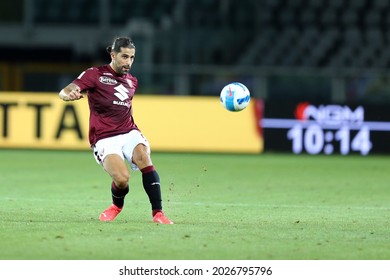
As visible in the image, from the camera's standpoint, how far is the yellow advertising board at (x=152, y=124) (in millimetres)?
23156

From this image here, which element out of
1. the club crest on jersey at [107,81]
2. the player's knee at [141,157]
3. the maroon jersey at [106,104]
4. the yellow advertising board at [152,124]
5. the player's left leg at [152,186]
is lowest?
the yellow advertising board at [152,124]

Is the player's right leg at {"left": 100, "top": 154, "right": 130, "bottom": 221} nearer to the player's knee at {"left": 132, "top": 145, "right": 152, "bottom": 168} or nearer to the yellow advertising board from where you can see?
the player's knee at {"left": 132, "top": 145, "right": 152, "bottom": 168}

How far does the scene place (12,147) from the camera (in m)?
23.3

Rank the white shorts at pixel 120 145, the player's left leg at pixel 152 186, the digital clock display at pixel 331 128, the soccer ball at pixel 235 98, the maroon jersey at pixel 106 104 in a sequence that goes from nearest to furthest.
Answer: the player's left leg at pixel 152 186
the white shorts at pixel 120 145
the maroon jersey at pixel 106 104
the soccer ball at pixel 235 98
the digital clock display at pixel 331 128

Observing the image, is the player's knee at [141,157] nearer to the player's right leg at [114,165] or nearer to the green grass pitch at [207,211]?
the player's right leg at [114,165]

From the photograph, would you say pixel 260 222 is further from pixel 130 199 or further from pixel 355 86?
pixel 355 86

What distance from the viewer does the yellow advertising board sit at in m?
23.2

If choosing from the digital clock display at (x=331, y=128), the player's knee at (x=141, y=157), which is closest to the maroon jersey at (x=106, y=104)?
the player's knee at (x=141, y=157)

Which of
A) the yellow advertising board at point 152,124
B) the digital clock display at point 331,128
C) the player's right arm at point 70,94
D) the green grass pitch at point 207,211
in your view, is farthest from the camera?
the yellow advertising board at point 152,124

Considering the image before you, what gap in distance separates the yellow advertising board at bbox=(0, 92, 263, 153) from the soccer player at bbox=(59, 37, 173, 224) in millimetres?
12100

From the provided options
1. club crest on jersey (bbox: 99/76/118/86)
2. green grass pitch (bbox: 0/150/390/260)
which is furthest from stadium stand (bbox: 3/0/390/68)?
club crest on jersey (bbox: 99/76/118/86)

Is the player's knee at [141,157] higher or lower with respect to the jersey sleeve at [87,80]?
lower
